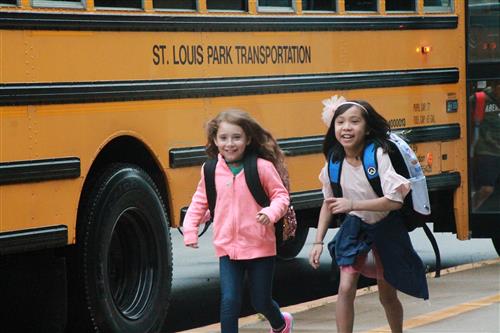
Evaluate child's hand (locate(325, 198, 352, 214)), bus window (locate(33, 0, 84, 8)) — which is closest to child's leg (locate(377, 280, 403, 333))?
child's hand (locate(325, 198, 352, 214))

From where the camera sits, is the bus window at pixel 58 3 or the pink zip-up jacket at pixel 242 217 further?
the bus window at pixel 58 3

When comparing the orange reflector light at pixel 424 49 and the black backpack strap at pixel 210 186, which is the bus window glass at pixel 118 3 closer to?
the black backpack strap at pixel 210 186

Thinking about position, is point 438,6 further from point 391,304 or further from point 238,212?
point 238,212

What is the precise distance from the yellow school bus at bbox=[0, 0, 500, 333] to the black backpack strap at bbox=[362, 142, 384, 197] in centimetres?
166

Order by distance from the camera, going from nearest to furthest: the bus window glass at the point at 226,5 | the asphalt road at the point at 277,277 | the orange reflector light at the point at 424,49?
the bus window glass at the point at 226,5 < the asphalt road at the point at 277,277 < the orange reflector light at the point at 424,49

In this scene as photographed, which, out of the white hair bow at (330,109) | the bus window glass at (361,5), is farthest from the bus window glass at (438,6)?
the white hair bow at (330,109)

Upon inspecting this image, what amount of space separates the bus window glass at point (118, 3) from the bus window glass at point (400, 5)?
8.89 ft

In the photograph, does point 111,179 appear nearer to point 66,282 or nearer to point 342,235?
point 66,282

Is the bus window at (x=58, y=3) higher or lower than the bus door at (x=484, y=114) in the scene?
higher

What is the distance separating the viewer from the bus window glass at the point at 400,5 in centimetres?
1083

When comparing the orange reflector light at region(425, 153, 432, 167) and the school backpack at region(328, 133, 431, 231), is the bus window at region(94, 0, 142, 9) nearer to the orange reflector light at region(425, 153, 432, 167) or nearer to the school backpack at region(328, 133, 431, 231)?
the school backpack at region(328, 133, 431, 231)

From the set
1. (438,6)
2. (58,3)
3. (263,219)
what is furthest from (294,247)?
(263,219)

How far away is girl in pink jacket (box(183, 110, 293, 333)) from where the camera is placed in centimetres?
729

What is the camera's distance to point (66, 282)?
821cm
